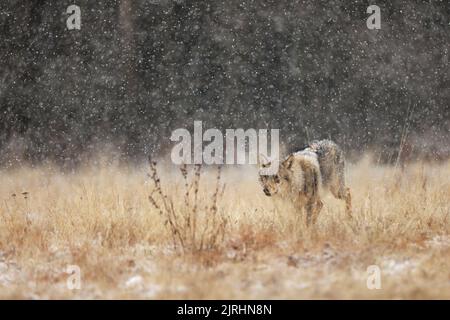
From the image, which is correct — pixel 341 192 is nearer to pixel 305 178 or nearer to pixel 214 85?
pixel 305 178

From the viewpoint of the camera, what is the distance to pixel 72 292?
18.8 ft

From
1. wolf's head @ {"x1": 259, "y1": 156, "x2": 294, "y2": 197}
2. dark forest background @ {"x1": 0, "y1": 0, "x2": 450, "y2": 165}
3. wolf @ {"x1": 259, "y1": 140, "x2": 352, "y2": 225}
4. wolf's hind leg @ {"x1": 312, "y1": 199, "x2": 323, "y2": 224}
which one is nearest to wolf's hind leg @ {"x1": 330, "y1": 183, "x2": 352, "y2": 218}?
wolf @ {"x1": 259, "y1": 140, "x2": 352, "y2": 225}

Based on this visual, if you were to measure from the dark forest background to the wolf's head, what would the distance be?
6.99 metres

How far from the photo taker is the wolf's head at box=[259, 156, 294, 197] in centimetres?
757

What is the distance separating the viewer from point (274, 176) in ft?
24.9

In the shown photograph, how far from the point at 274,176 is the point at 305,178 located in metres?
0.48

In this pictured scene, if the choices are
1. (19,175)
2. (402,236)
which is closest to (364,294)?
(402,236)

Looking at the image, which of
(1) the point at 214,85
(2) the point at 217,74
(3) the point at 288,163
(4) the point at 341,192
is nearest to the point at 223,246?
(3) the point at 288,163

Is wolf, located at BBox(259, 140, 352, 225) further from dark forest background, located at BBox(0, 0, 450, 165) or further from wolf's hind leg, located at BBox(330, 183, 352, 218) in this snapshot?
dark forest background, located at BBox(0, 0, 450, 165)

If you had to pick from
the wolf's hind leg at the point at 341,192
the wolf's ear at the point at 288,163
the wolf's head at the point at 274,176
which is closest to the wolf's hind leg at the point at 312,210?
the wolf's head at the point at 274,176

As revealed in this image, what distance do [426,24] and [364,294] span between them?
39.7 feet

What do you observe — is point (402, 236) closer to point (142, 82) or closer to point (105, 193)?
point (105, 193)

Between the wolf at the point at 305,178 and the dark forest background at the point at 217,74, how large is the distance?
6307mm

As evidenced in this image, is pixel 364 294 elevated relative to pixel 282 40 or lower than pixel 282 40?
lower
